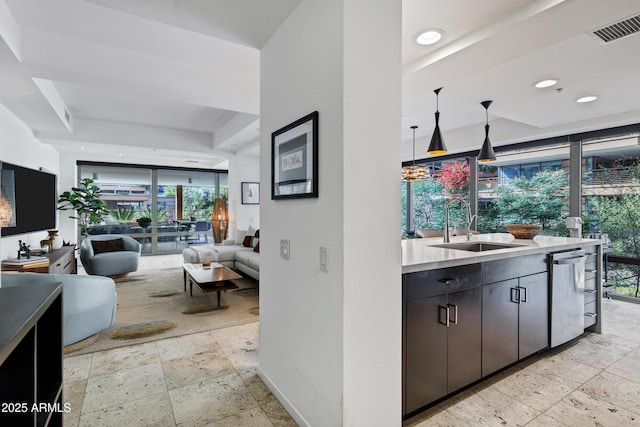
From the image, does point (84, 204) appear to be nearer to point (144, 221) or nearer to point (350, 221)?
point (144, 221)

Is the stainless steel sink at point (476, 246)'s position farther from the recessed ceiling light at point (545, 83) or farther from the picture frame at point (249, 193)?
the picture frame at point (249, 193)

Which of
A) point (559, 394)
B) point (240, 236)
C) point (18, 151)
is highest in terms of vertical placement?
point (18, 151)

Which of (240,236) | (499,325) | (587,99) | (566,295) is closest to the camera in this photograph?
(499,325)

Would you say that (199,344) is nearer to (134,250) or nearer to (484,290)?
(484,290)

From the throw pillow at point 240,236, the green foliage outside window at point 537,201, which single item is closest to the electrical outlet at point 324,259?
the green foliage outside window at point 537,201

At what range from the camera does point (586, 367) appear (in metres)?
2.59

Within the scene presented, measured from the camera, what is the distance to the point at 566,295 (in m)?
2.86

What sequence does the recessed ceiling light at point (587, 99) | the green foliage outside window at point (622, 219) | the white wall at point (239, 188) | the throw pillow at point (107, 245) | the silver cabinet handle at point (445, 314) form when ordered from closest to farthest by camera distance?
1. the silver cabinet handle at point (445, 314)
2. the recessed ceiling light at point (587, 99)
3. the green foliage outside window at point (622, 219)
4. the throw pillow at point (107, 245)
5. the white wall at point (239, 188)

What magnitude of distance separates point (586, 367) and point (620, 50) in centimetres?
259

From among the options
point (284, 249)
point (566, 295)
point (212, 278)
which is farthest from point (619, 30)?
point (212, 278)

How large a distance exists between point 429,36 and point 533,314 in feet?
7.55

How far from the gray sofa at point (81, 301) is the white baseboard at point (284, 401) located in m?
1.63

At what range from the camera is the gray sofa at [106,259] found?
538 cm

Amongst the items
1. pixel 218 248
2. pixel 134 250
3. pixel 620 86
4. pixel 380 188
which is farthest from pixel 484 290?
pixel 134 250
